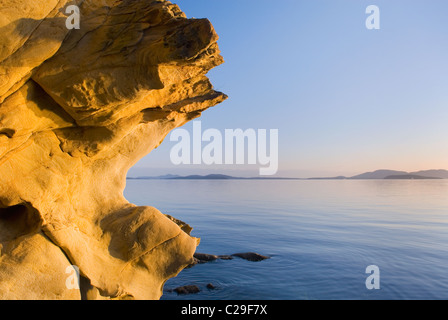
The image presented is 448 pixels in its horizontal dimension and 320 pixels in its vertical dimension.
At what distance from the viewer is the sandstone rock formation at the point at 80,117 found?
17.8 ft

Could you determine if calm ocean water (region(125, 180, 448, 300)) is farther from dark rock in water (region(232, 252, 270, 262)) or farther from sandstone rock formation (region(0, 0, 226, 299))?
sandstone rock formation (region(0, 0, 226, 299))

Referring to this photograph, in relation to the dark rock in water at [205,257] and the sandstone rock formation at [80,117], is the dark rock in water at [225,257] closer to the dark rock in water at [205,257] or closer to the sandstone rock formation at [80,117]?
the dark rock in water at [205,257]

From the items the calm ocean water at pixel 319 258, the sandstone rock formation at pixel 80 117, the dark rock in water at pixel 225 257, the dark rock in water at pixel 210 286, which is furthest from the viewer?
the dark rock in water at pixel 225 257

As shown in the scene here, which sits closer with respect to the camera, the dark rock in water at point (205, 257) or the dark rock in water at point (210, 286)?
the dark rock in water at point (210, 286)

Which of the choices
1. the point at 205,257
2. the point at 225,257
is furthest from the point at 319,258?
the point at 205,257

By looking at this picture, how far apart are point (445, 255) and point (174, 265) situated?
2239 centimetres

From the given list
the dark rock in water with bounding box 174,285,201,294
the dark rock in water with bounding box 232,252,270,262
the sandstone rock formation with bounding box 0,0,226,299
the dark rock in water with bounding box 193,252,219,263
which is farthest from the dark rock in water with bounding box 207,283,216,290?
the sandstone rock formation with bounding box 0,0,226,299

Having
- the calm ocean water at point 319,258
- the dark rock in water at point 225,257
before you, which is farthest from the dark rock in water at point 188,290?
the dark rock in water at point 225,257

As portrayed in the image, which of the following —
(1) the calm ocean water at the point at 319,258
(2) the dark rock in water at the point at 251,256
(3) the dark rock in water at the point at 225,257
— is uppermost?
(3) the dark rock in water at the point at 225,257

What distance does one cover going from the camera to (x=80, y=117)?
6316mm

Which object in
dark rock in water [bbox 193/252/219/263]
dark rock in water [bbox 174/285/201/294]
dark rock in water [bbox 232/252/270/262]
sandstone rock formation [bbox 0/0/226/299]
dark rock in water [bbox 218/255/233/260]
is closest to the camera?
sandstone rock formation [bbox 0/0/226/299]

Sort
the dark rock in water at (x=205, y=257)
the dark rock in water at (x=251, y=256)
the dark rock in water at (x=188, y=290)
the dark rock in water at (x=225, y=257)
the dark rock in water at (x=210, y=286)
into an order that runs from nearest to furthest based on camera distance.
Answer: the dark rock in water at (x=188, y=290) → the dark rock in water at (x=210, y=286) → the dark rock in water at (x=205, y=257) → the dark rock in water at (x=225, y=257) → the dark rock in water at (x=251, y=256)

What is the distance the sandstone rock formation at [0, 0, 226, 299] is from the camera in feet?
17.8

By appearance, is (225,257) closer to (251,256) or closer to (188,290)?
(251,256)
